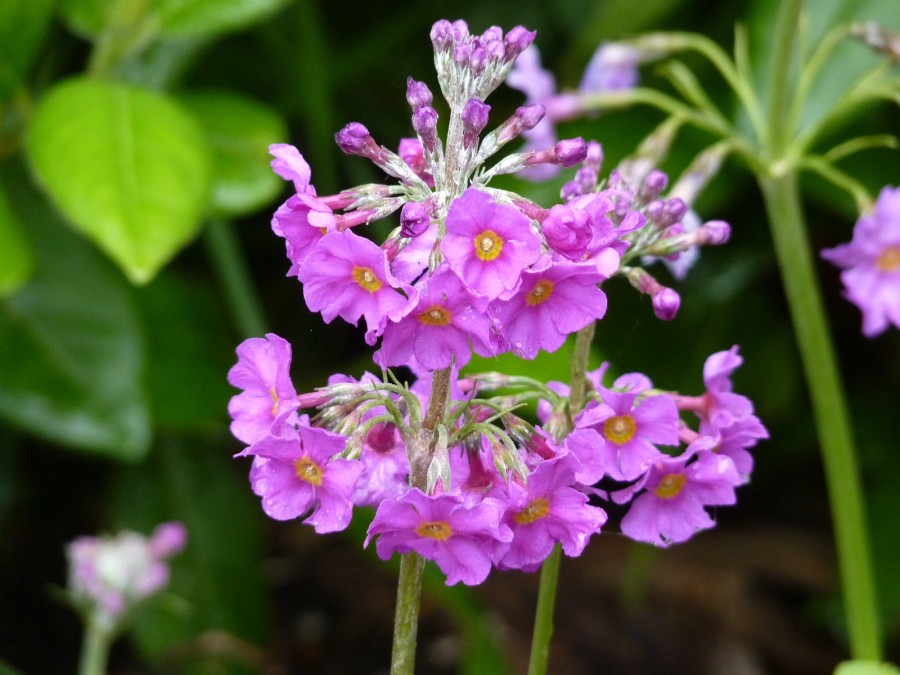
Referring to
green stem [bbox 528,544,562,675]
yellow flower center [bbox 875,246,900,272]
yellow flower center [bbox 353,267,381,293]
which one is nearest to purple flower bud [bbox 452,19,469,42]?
yellow flower center [bbox 353,267,381,293]

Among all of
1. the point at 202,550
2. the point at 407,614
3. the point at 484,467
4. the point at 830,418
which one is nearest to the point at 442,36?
the point at 484,467

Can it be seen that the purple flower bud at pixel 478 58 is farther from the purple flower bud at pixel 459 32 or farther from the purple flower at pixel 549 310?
the purple flower at pixel 549 310

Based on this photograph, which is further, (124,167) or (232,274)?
(232,274)

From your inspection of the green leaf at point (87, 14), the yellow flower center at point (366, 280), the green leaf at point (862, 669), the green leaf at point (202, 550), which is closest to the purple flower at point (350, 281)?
the yellow flower center at point (366, 280)

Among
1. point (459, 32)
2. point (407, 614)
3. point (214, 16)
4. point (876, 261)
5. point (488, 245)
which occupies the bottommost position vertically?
point (407, 614)

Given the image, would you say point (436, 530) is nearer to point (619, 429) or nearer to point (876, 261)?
point (619, 429)

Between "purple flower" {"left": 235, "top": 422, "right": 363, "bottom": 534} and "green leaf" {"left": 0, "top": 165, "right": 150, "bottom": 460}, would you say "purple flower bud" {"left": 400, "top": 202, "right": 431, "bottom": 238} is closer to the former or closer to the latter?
"purple flower" {"left": 235, "top": 422, "right": 363, "bottom": 534}

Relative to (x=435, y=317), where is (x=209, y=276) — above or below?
above
